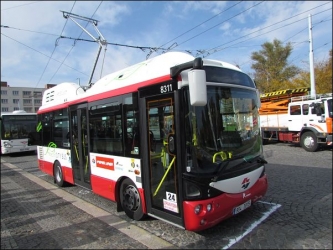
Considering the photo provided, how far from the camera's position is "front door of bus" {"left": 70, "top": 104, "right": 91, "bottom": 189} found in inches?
266

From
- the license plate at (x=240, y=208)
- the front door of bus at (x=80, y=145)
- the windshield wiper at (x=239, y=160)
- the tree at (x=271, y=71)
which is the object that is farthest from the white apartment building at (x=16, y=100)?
the license plate at (x=240, y=208)

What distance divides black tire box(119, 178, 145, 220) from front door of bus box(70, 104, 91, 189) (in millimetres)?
1681

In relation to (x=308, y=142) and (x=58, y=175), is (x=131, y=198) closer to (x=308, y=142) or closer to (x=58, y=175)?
(x=58, y=175)

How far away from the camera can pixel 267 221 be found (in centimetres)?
462

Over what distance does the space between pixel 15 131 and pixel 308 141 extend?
→ 1742cm

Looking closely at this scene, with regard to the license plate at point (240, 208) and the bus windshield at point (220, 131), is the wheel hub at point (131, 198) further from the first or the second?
the license plate at point (240, 208)

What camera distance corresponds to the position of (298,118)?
14164 millimetres

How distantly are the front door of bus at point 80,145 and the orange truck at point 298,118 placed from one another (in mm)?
7054

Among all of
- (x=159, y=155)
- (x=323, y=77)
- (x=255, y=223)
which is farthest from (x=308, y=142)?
(x=159, y=155)

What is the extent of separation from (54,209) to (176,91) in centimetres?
419

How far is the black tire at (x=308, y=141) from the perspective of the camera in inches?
479

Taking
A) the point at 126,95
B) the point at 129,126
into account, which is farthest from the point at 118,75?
the point at 129,126

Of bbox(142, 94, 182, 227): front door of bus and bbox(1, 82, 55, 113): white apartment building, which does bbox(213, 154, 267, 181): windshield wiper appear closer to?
bbox(142, 94, 182, 227): front door of bus

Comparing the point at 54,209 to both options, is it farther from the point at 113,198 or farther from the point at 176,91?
the point at 176,91
